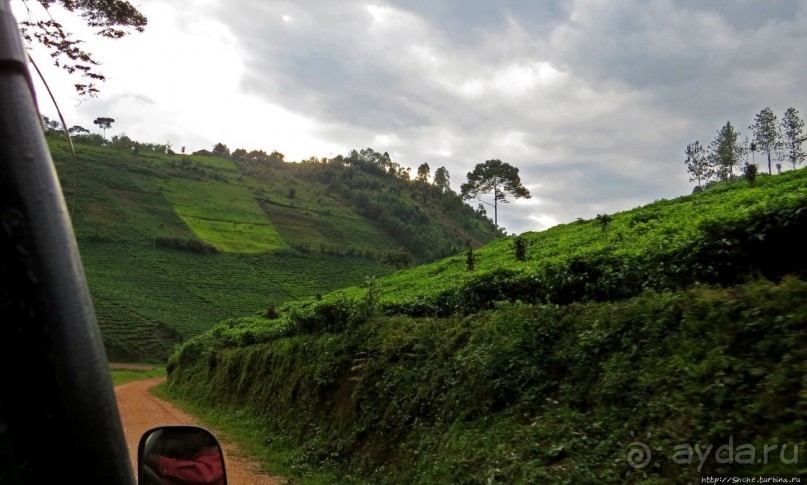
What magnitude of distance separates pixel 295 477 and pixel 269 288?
60042 mm

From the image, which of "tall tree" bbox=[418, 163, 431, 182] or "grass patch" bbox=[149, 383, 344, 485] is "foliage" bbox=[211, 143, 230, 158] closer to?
"tall tree" bbox=[418, 163, 431, 182]

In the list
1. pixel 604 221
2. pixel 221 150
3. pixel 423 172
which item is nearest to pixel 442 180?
pixel 423 172

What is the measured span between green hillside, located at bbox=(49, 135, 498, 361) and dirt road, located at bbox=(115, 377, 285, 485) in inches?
1082

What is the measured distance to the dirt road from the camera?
8.50 metres

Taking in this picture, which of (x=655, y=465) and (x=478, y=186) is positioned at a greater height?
(x=478, y=186)

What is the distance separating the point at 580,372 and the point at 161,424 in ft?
34.4

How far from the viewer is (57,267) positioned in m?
1.26

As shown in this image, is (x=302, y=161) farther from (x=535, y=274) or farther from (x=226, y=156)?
(x=535, y=274)

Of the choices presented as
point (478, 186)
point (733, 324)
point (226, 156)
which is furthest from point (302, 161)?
point (733, 324)

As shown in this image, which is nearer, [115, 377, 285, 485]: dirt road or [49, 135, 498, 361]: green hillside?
[115, 377, 285, 485]: dirt road

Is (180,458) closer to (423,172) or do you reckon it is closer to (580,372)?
(580,372)

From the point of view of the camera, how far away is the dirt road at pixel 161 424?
8496 mm

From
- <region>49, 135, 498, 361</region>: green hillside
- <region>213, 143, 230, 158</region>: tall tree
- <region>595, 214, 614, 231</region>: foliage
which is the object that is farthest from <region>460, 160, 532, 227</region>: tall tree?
<region>213, 143, 230, 158</region>: tall tree

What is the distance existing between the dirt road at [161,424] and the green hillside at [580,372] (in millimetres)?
554
